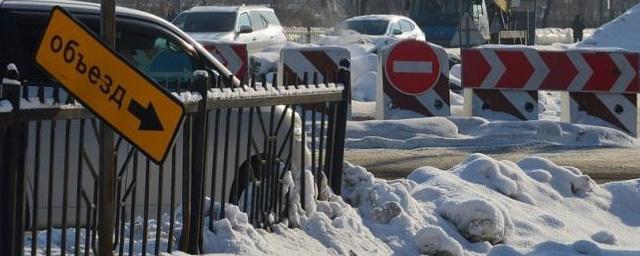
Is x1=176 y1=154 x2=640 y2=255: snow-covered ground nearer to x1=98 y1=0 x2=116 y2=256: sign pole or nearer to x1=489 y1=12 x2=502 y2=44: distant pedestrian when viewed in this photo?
x1=98 y1=0 x2=116 y2=256: sign pole

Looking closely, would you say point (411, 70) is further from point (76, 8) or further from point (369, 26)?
point (369, 26)

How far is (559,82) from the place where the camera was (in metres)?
18.9

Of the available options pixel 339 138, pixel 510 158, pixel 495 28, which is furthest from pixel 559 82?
pixel 495 28

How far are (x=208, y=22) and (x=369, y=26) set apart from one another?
346 inches

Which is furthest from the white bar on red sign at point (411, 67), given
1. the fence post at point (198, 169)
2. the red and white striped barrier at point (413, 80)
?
the fence post at point (198, 169)

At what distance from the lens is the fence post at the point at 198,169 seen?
8070 millimetres

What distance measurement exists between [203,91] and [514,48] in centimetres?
1155

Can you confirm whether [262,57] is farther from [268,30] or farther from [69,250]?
[69,250]

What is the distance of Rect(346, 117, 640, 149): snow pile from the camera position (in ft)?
57.4

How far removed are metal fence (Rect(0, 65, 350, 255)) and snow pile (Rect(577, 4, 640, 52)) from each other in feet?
126

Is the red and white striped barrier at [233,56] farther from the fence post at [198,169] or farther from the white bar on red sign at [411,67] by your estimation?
the fence post at [198,169]

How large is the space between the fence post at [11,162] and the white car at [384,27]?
103ft

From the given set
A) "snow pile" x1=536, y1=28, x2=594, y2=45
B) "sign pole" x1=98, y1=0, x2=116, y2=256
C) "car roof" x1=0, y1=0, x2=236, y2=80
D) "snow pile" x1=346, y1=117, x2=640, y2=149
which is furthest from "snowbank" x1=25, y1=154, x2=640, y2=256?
"snow pile" x1=536, y1=28, x2=594, y2=45

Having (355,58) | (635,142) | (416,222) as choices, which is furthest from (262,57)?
(416,222)
